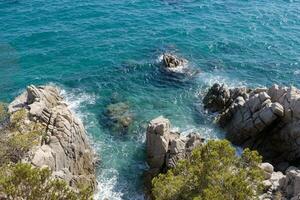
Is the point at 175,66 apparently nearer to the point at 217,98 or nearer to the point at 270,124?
the point at 217,98

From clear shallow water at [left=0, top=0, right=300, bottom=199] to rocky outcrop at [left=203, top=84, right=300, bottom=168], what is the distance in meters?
4.67

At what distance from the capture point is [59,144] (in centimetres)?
5066

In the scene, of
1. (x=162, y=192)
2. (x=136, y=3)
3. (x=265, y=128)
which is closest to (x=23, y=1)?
(x=136, y=3)

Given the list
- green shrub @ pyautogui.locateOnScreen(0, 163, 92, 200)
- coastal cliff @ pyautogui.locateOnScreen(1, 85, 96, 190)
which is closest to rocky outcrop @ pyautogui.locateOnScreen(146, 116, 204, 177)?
coastal cliff @ pyautogui.locateOnScreen(1, 85, 96, 190)

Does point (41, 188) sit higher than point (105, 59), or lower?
higher

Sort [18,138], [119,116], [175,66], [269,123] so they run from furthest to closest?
[175,66], [119,116], [269,123], [18,138]

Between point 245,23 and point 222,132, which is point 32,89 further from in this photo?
point 245,23

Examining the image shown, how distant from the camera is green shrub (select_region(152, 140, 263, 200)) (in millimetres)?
35625

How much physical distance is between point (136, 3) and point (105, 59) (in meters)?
25.4

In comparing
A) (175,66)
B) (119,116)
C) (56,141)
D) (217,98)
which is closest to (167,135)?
(119,116)

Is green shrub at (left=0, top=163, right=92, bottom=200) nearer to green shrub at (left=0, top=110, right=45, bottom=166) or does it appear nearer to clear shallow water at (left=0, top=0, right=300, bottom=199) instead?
green shrub at (left=0, top=110, right=45, bottom=166)

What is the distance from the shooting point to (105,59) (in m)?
80.2

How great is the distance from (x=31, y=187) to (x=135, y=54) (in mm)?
52189

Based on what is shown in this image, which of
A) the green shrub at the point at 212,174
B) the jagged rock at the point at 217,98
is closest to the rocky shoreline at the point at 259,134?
the jagged rock at the point at 217,98
